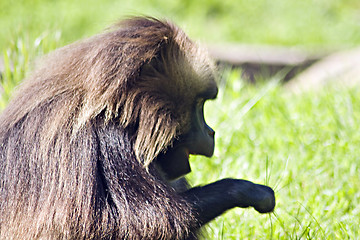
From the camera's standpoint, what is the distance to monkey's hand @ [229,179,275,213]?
2873mm

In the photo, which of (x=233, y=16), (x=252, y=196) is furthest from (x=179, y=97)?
(x=233, y=16)

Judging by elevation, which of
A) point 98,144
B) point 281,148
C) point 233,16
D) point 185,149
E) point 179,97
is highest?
point 98,144

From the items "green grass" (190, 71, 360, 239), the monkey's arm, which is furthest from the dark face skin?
"green grass" (190, 71, 360, 239)

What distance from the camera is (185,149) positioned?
3023mm

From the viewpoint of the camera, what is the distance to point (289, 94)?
5.89 meters

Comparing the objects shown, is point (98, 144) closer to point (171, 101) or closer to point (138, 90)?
point (138, 90)

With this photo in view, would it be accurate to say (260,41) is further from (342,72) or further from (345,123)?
(345,123)

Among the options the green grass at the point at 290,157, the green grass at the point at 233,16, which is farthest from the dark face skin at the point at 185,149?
the green grass at the point at 233,16

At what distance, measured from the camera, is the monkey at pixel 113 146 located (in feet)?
8.38

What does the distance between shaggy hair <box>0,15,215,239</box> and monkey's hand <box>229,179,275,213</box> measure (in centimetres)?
28

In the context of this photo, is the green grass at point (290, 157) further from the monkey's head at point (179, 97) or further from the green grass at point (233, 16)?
the green grass at point (233, 16)

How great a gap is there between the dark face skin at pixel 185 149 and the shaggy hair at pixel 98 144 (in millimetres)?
60

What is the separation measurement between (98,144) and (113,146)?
0.24 ft

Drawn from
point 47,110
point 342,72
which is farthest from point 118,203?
point 342,72
